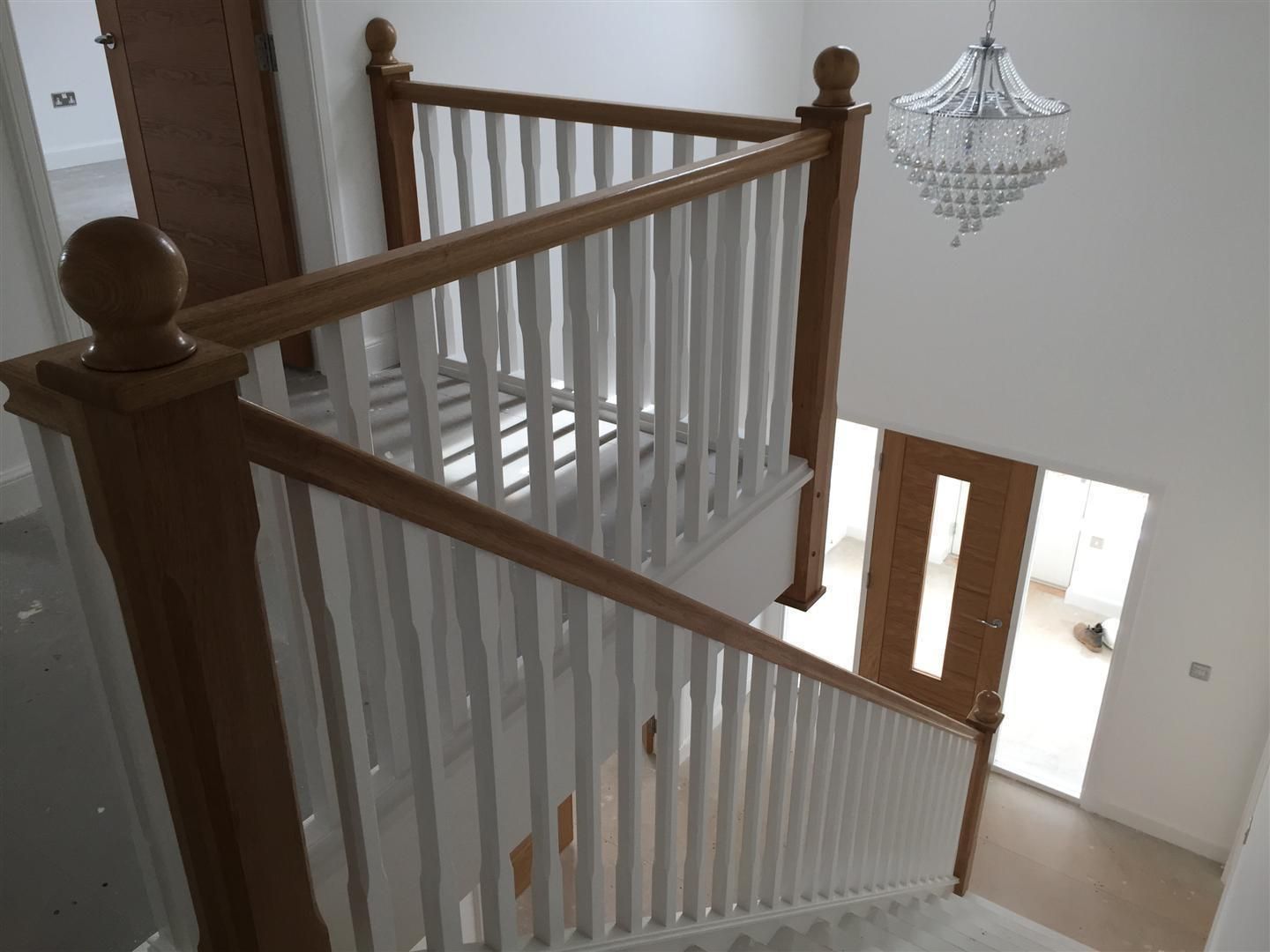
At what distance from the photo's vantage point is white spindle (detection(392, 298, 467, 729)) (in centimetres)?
140

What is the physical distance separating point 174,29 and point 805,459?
2.13m

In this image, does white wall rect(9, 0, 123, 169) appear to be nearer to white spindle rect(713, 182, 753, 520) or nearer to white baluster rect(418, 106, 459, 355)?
white baluster rect(418, 106, 459, 355)

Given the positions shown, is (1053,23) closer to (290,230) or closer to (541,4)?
(541,4)

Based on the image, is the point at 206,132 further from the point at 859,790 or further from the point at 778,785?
the point at 859,790

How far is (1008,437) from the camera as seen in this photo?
541 centimetres

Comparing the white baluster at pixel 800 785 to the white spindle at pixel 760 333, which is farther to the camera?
the white baluster at pixel 800 785

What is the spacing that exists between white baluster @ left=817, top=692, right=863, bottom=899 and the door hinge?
7.46 ft

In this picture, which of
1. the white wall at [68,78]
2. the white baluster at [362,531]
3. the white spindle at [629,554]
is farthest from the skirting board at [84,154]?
the white baluster at [362,531]

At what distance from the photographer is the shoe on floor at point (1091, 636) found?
23.2 ft

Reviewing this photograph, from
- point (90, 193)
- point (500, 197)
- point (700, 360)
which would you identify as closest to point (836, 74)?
point (700, 360)

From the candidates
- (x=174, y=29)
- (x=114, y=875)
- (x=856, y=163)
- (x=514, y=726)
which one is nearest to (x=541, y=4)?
(x=174, y=29)

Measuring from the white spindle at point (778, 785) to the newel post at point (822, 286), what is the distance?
1.76 feet

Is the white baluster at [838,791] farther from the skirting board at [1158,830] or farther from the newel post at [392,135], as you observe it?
the skirting board at [1158,830]

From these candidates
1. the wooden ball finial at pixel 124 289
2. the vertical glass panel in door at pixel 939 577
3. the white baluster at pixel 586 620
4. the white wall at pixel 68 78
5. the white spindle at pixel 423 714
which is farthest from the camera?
the white wall at pixel 68 78
